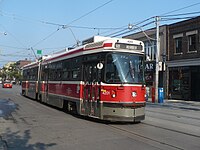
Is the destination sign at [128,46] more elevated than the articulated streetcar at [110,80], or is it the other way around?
the destination sign at [128,46]

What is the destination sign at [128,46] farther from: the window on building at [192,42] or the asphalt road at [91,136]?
the window on building at [192,42]

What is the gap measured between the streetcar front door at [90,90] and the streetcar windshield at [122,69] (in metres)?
0.61

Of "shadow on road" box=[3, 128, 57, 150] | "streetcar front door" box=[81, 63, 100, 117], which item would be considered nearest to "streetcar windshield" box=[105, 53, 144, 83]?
"streetcar front door" box=[81, 63, 100, 117]

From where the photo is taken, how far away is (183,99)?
1391 inches

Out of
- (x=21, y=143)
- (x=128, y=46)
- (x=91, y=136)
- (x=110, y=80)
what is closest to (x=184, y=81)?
(x=128, y=46)

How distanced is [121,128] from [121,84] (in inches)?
67.1

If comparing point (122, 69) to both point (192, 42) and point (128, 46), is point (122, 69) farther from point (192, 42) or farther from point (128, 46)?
point (192, 42)

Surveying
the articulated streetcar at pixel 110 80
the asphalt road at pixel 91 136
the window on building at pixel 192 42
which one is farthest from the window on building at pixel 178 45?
the asphalt road at pixel 91 136

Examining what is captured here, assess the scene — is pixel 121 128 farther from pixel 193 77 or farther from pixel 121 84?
pixel 193 77

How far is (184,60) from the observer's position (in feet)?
115

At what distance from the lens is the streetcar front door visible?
13258 mm

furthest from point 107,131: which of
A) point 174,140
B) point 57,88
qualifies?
point 57,88

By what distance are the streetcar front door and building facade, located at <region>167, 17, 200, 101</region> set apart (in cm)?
2147

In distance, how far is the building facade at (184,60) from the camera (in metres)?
33.6
